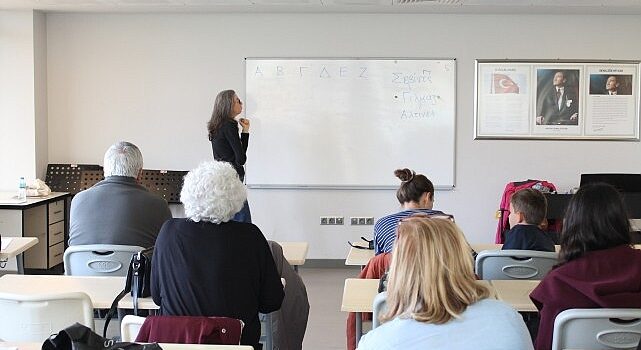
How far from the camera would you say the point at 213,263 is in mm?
2777

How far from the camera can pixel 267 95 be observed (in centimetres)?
700

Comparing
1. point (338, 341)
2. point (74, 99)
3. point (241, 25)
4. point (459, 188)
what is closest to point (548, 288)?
point (338, 341)

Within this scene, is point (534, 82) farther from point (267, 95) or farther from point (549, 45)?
point (267, 95)

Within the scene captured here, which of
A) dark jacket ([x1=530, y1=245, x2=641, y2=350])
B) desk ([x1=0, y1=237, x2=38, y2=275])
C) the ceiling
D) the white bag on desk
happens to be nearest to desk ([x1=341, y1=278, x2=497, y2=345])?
dark jacket ([x1=530, y1=245, x2=641, y2=350])

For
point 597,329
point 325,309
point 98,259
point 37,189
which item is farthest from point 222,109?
point 597,329

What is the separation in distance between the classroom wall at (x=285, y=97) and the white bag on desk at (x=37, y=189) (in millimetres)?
533

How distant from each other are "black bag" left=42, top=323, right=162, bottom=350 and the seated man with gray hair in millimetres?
1905

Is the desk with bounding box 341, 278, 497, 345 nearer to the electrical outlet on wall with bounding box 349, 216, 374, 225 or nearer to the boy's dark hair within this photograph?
the boy's dark hair

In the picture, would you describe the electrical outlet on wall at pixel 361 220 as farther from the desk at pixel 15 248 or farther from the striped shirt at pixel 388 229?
the desk at pixel 15 248

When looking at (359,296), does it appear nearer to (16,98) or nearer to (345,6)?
(345,6)

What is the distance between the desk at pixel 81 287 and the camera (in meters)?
3.06

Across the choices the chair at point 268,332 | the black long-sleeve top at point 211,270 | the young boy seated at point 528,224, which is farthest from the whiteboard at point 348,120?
the black long-sleeve top at point 211,270

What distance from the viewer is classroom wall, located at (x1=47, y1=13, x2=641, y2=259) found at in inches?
272

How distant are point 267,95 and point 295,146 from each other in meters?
0.54
